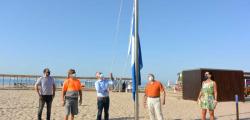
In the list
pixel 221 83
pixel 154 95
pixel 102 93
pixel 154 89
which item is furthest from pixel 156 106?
pixel 221 83

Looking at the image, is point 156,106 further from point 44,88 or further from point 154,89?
point 44,88

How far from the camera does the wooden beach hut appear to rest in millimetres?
23891

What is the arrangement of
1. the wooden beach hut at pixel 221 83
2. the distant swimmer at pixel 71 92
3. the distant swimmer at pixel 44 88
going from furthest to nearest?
the wooden beach hut at pixel 221 83 → the distant swimmer at pixel 44 88 → the distant swimmer at pixel 71 92

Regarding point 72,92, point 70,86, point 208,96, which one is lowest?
point 208,96

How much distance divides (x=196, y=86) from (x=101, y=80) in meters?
13.9

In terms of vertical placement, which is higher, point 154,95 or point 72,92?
point 72,92

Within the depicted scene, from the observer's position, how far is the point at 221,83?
24.2m

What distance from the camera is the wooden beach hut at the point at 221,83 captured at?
2389cm

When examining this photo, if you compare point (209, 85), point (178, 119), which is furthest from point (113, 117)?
point (209, 85)

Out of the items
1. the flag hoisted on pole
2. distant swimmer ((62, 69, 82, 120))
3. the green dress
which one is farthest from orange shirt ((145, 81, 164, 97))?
distant swimmer ((62, 69, 82, 120))

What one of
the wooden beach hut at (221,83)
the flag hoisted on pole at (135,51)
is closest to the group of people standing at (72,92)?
the flag hoisted on pole at (135,51)

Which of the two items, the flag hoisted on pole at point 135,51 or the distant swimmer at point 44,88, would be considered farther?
the distant swimmer at point 44,88

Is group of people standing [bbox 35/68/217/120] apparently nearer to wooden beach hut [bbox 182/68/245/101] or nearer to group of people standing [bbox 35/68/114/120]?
group of people standing [bbox 35/68/114/120]

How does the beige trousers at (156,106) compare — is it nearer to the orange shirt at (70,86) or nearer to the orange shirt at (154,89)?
the orange shirt at (154,89)
